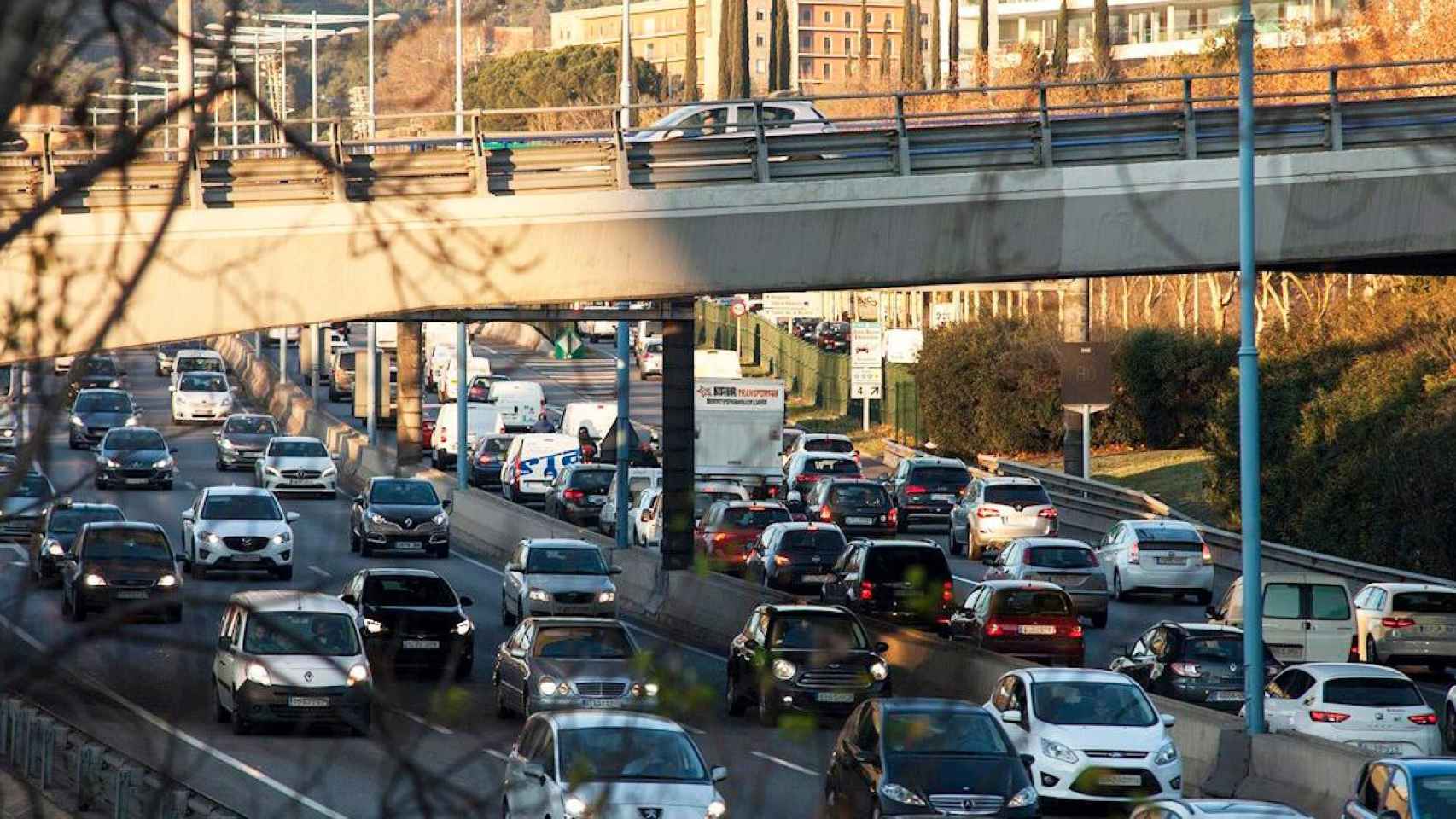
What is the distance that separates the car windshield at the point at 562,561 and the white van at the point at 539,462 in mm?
22277

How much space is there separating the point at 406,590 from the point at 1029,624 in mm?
8877

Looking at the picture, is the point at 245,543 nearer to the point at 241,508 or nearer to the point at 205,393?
the point at 241,508

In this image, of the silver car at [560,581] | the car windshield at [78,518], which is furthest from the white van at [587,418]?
the silver car at [560,581]

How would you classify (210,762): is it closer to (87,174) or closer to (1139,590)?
(87,174)

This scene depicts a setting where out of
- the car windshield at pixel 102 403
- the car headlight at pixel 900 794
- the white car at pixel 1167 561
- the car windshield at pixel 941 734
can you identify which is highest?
the car windshield at pixel 102 403

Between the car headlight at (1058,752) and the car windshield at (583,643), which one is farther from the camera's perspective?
the car windshield at (583,643)

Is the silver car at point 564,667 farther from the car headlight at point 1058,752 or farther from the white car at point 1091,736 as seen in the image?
the car headlight at point 1058,752

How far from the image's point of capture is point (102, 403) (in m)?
67.0

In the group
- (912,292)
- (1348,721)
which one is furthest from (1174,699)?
(912,292)

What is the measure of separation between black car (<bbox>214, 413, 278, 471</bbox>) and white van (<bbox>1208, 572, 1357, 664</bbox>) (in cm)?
3530

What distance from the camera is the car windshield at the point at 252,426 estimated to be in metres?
63.9

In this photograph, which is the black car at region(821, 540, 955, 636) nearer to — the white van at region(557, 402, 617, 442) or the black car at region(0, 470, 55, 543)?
the black car at region(0, 470, 55, 543)

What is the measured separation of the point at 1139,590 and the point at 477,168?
19623 millimetres

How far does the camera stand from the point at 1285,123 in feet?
96.1
